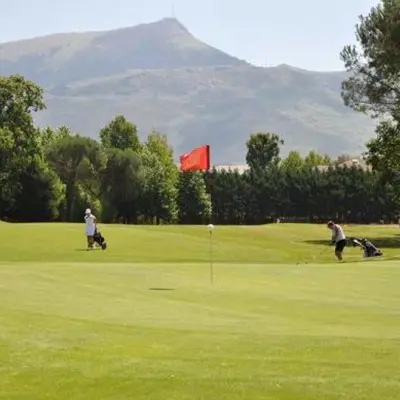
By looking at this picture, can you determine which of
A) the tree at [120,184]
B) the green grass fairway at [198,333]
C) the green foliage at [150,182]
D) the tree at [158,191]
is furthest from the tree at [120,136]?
the green grass fairway at [198,333]

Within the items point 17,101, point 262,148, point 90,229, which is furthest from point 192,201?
point 90,229

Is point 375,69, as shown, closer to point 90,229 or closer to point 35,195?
point 90,229

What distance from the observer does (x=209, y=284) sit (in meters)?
19.7

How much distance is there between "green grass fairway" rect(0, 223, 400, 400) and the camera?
8.54 m

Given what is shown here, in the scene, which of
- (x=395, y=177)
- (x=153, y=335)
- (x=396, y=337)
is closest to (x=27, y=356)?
(x=153, y=335)

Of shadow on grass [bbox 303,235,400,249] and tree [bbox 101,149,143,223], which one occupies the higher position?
tree [bbox 101,149,143,223]

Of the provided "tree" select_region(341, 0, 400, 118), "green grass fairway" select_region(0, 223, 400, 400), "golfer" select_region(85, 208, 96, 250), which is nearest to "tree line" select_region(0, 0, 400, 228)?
"tree" select_region(341, 0, 400, 118)

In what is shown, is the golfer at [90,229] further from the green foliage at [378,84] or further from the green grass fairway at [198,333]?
the green foliage at [378,84]

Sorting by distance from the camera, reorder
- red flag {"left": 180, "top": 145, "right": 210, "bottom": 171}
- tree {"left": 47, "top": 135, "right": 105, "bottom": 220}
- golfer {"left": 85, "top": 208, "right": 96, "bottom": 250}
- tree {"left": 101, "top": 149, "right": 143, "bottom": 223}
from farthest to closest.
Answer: tree {"left": 101, "top": 149, "right": 143, "bottom": 223} < tree {"left": 47, "top": 135, "right": 105, "bottom": 220} < golfer {"left": 85, "top": 208, "right": 96, "bottom": 250} < red flag {"left": 180, "top": 145, "right": 210, "bottom": 171}

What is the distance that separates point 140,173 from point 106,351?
307 ft

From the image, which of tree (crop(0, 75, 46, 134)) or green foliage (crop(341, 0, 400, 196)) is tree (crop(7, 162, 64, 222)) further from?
green foliage (crop(341, 0, 400, 196))

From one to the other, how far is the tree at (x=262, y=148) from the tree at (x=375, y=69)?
80.2m

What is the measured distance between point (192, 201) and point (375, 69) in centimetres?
5461

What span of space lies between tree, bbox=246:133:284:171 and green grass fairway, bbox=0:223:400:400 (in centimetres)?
12175
